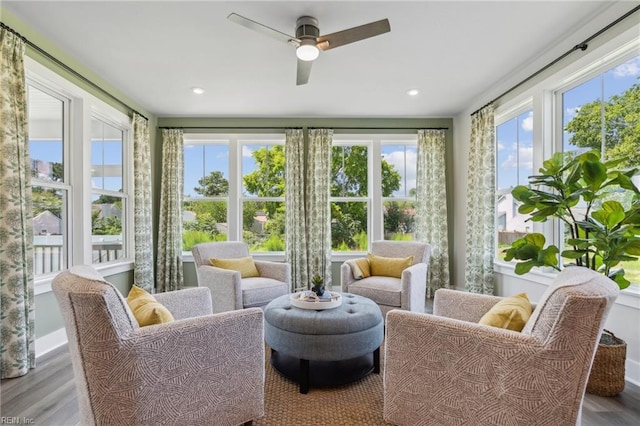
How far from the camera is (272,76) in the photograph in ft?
11.2

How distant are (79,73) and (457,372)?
414 cm

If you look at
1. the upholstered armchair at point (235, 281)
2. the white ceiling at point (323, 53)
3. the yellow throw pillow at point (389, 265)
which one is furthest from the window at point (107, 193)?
the yellow throw pillow at point (389, 265)

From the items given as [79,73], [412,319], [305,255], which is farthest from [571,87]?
[79,73]

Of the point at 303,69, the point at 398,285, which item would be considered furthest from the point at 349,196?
the point at 303,69

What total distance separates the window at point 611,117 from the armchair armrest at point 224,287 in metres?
3.34

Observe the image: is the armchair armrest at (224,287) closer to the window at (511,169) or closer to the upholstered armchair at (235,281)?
the upholstered armchair at (235,281)

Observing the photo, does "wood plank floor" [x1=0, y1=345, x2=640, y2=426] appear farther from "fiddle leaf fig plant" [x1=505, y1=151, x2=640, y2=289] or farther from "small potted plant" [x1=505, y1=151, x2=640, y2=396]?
"fiddle leaf fig plant" [x1=505, y1=151, x2=640, y2=289]

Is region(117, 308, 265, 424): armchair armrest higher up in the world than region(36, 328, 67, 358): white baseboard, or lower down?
higher up

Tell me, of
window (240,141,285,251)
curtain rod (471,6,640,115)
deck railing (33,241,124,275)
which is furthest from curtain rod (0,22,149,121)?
curtain rod (471,6,640,115)

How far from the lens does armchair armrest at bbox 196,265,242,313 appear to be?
10.7 feet

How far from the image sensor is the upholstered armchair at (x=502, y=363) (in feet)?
4.02

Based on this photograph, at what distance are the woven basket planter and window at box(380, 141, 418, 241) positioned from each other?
303 cm

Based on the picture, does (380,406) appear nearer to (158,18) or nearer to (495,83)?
(158,18)

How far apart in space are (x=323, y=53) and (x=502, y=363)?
2.78 m
